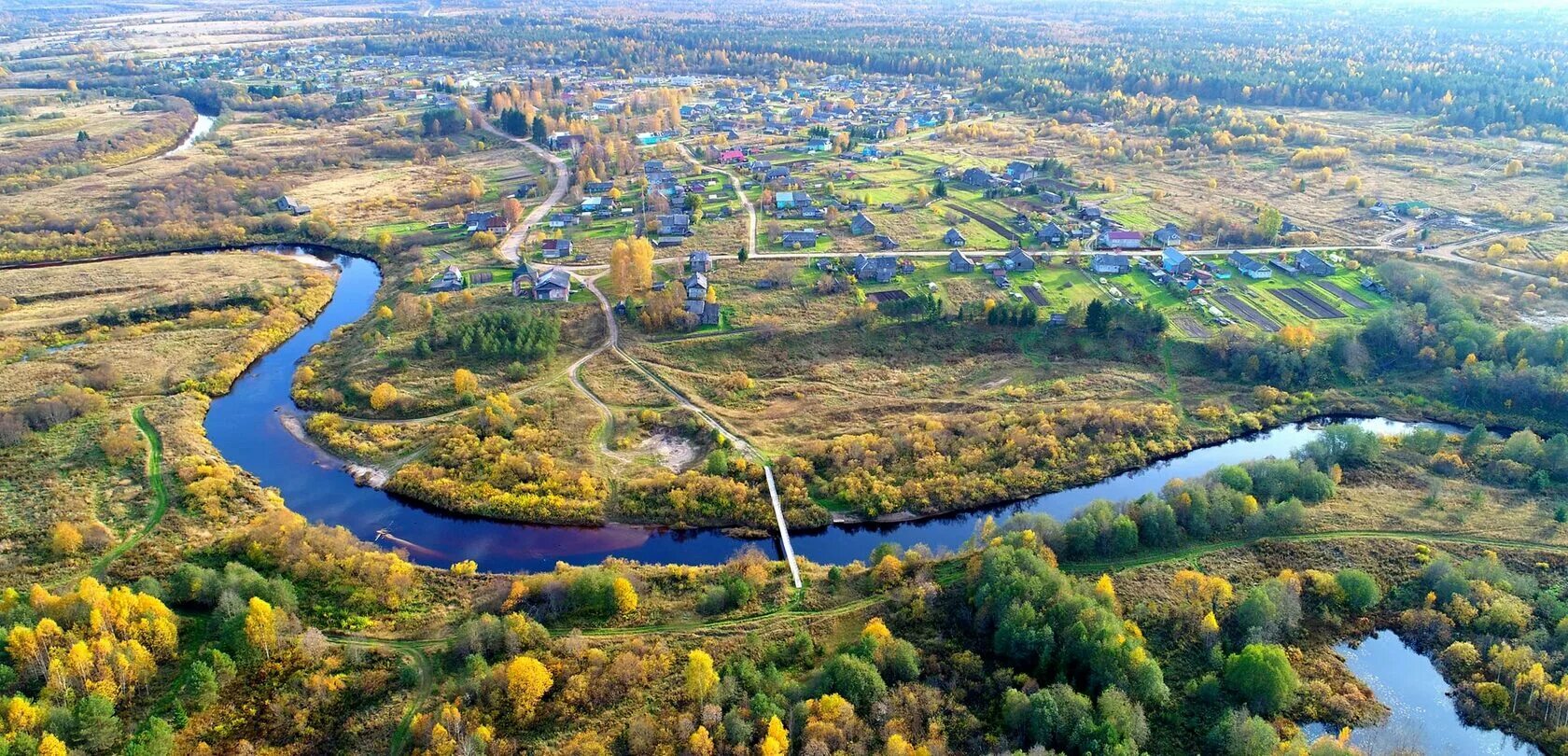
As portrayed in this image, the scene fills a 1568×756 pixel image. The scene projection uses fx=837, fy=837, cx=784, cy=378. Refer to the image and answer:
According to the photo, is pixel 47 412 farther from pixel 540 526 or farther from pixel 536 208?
pixel 536 208

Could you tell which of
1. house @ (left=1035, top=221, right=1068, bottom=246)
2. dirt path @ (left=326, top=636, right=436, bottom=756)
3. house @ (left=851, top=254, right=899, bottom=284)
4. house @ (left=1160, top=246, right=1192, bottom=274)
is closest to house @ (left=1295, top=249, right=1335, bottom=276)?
house @ (left=1160, top=246, right=1192, bottom=274)

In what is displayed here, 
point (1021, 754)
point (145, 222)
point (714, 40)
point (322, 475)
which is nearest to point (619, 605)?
point (1021, 754)

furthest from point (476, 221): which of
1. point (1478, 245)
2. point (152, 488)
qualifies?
point (1478, 245)

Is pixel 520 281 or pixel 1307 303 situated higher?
pixel 1307 303

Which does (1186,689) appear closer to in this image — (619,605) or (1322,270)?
(619,605)

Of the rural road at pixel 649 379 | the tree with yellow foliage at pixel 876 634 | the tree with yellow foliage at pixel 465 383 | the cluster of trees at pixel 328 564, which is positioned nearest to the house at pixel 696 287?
the rural road at pixel 649 379

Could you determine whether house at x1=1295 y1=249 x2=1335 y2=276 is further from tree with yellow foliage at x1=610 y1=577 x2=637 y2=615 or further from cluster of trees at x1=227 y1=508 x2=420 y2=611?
cluster of trees at x1=227 y1=508 x2=420 y2=611
